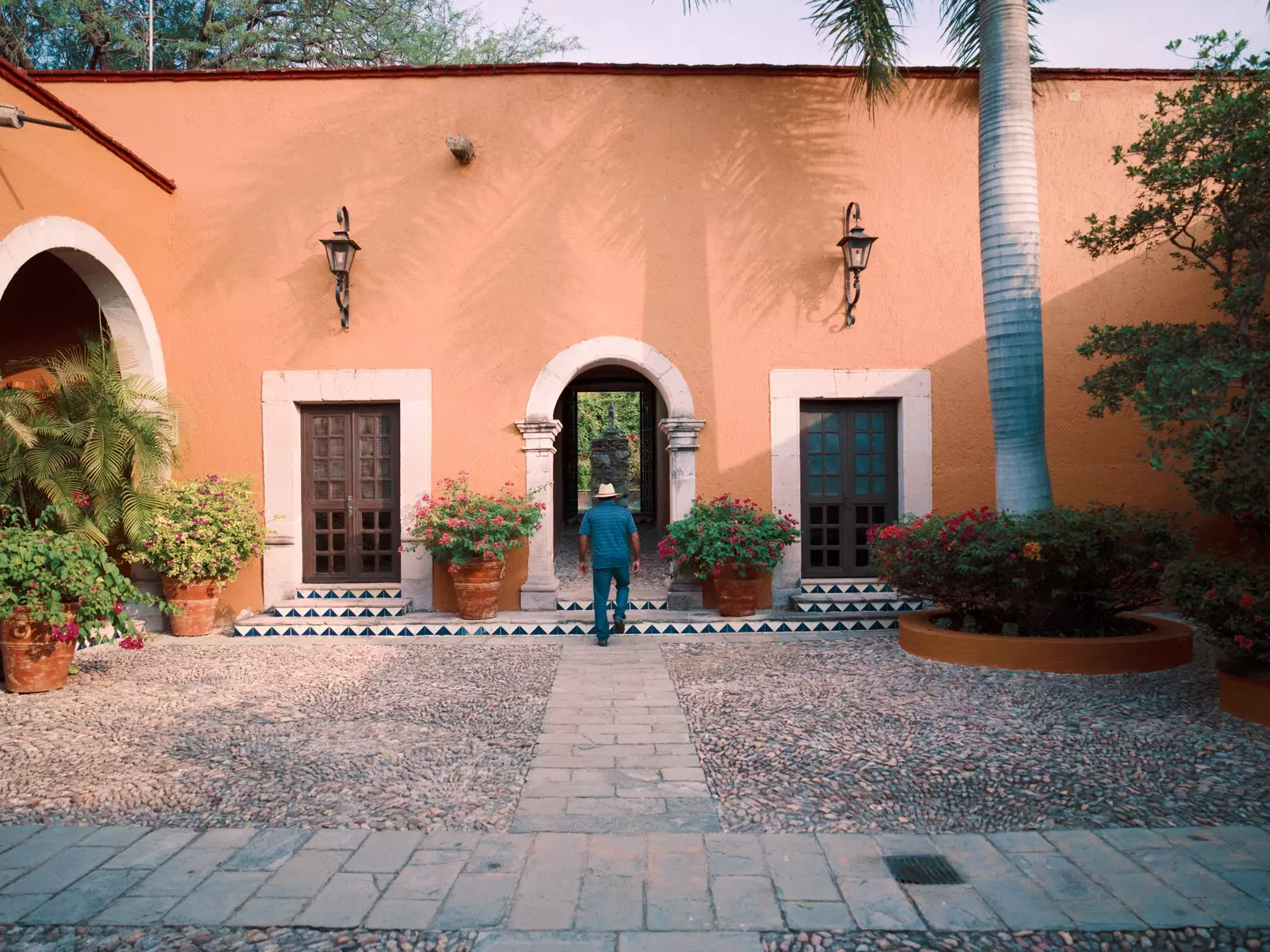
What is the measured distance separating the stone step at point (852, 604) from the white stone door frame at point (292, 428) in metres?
3.51

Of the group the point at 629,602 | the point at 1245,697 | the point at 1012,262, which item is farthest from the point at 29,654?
the point at 1012,262

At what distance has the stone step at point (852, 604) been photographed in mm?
6977

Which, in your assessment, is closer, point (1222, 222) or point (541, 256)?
point (1222, 222)

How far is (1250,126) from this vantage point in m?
4.65

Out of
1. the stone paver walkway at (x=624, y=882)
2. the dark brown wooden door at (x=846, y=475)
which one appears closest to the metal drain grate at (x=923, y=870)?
the stone paver walkway at (x=624, y=882)

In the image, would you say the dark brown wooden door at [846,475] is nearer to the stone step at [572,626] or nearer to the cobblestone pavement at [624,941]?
the stone step at [572,626]

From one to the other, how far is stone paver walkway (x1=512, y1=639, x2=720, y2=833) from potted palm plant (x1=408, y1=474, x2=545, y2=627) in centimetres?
174

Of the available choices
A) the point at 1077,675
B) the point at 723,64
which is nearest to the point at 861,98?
the point at 723,64

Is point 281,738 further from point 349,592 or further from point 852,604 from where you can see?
point 852,604

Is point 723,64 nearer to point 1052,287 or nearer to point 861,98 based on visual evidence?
point 861,98

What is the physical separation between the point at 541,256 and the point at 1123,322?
5588 millimetres

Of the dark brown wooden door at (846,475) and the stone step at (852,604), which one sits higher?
the dark brown wooden door at (846,475)

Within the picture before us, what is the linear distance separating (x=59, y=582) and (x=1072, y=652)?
6.51 meters

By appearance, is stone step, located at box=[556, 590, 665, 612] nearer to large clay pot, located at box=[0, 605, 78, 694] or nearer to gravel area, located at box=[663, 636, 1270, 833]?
gravel area, located at box=[663, 636, 1270, 833]
